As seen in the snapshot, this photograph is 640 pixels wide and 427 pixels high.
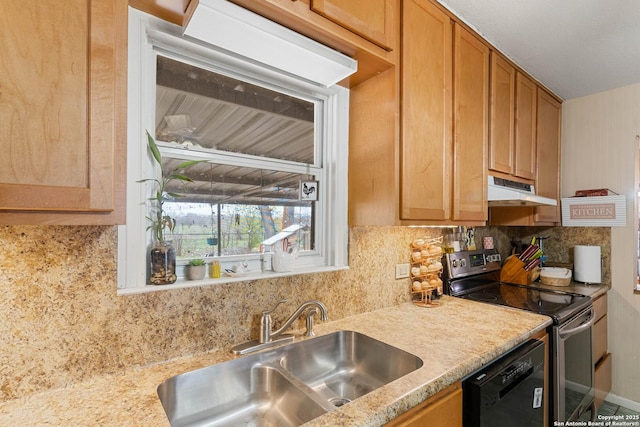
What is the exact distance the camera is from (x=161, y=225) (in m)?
1.16

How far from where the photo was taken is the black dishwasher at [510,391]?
1133 millimetres

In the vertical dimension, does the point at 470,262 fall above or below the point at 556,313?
above

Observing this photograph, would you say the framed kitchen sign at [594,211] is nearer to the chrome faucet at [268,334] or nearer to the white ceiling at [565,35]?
the white ceiling at [565,35]

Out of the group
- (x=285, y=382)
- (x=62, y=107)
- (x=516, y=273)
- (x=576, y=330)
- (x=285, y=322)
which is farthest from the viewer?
(x=516, y=273)

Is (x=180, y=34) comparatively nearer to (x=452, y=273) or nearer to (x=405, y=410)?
(x=405, y=410)

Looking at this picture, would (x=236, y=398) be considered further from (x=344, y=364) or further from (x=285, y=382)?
(x=344, y=364)

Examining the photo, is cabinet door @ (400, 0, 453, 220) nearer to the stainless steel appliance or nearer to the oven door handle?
A: the stainless steel appliance

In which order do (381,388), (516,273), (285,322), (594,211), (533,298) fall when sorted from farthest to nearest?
(594,211)
(516,273)
(533,298)
(285,322)
(381,388)

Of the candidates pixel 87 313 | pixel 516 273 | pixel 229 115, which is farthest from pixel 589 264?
pixel 87 313

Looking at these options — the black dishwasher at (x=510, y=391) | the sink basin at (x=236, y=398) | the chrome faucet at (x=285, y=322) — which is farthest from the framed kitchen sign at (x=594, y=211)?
the sink basin at (x=236, y=398)

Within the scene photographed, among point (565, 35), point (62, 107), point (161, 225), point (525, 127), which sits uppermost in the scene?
point (565, 35)

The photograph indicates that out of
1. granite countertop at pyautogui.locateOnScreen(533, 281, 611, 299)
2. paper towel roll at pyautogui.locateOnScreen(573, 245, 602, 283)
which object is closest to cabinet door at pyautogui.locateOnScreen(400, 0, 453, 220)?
granite countertop at pyautogui.locateOnScreen(533, 281, 611, 299)

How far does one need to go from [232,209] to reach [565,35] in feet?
6.84

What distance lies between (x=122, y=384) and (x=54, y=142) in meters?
0.73
